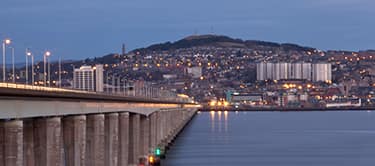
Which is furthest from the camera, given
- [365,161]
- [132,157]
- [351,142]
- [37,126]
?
[351,142]

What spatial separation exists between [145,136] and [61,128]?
29.7 metres

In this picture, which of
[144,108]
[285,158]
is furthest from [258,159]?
[144,108]

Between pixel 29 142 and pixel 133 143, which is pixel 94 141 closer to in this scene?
pixel 29 142

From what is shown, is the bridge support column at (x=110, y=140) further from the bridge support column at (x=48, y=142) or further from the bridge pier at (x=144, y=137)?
the bridge pier at (x=144, y=137)

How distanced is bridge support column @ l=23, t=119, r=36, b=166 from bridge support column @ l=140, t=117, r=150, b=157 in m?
32.2

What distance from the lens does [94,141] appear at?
4053 centimetres

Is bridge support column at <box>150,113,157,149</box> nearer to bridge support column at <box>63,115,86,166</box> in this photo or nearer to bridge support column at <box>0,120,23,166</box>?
bridge support column at <box>63,115,86,166</box>

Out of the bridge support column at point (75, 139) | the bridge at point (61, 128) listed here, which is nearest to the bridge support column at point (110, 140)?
the bridge at point (61, 128)

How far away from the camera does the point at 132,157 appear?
57500 millimetres

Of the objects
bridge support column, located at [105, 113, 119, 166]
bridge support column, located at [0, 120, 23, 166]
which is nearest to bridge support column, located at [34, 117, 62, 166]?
bridge support column, located at [0, 120, 23, 166]

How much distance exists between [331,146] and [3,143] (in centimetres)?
8280

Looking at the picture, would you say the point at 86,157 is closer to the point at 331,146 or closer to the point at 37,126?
the point at 37,126

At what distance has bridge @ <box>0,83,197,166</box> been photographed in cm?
2684

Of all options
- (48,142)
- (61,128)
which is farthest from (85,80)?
(48,142)
